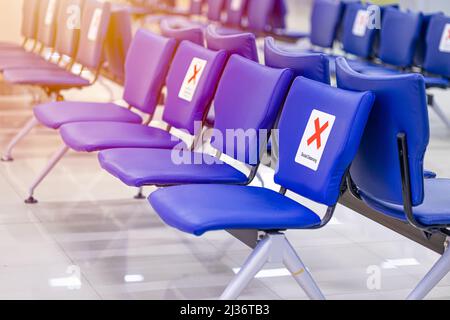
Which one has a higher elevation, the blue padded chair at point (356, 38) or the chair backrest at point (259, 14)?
the blue padded chair at point (356, 38)

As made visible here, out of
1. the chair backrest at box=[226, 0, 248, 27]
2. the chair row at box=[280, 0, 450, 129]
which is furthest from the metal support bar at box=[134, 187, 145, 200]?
the chair backrest at box=[226, 0, 248, 27]

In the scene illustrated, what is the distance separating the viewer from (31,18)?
23.1ft

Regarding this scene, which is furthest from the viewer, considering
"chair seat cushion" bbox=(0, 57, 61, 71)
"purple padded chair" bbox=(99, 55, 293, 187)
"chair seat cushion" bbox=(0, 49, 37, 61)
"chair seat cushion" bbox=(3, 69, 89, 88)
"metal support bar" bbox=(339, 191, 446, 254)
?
"chair seat cushion" bbox=(0, 49, 37, 61)

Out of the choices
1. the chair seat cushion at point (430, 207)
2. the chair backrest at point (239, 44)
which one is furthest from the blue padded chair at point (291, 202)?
the chair backrest at point (239, 44)

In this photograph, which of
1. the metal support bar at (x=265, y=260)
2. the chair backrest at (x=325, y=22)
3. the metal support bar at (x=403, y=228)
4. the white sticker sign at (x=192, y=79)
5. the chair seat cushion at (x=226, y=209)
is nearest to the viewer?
the chair seat cushion at (x=226, y=209)

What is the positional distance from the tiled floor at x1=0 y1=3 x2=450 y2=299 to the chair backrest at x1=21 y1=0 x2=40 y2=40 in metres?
2.35

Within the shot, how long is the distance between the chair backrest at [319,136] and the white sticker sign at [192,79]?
786 millimetres

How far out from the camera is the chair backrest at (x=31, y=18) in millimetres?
6977

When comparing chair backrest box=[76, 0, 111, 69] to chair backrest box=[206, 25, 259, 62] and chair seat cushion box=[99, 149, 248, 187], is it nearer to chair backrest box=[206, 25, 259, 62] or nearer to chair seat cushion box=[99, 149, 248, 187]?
chair backrest box=[206, 25, 259, 62]

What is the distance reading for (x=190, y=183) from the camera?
133 inches

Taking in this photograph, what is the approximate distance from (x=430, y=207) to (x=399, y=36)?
396 cm

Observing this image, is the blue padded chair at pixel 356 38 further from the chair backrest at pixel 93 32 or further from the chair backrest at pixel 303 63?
the chair backrest at pixel 303 63

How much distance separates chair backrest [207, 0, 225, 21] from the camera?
32.4 ft
